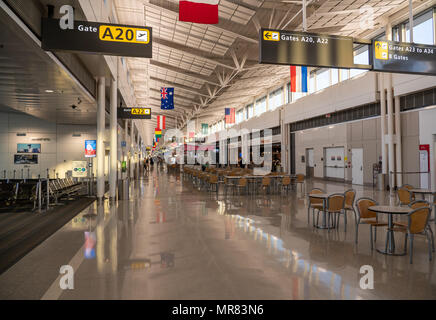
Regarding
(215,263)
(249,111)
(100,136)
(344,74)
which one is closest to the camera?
(215,263)

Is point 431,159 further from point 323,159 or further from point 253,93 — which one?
point 253,93

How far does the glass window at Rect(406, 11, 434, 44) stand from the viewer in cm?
1185

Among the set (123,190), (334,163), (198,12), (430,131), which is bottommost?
(123,190)

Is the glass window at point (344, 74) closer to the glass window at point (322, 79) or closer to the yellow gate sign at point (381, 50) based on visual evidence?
the glass window at point (322, 79)

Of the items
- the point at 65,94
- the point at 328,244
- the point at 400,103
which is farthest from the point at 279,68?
the point at 328,244

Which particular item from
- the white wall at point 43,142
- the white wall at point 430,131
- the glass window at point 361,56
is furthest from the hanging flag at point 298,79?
the white wall at point 43,142

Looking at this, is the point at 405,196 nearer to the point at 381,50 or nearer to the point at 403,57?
the point at 403,57

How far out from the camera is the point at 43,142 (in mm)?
16516

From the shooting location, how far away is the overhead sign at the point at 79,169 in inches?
674

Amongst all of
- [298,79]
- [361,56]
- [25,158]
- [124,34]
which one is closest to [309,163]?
[361,56]

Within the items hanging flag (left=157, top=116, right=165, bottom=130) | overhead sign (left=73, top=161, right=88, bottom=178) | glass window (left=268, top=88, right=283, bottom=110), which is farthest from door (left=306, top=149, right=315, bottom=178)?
overhead sign (left=73, top=161, right=88, bottom=178)

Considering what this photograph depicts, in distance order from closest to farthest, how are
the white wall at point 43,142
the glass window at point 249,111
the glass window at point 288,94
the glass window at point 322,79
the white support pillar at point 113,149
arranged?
1. the white support pillar at point 113,149
2. the white wall at point 43,142
3. the glass window at point 322,79
4. the glass window at point 288,94
5. the glass window at point 249,111

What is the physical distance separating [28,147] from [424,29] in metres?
19.8

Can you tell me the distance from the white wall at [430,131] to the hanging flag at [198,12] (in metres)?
10.2
